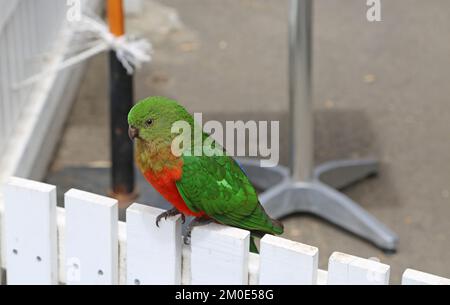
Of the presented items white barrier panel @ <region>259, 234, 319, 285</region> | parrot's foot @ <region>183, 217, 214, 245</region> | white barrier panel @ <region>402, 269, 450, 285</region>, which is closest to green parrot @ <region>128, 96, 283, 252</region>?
parrot's foot @ <region>183, 217, 214, 245</region>

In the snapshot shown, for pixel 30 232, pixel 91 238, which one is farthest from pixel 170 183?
pixel 30 232

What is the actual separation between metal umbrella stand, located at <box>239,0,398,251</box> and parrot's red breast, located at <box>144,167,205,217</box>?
1856 millimetres

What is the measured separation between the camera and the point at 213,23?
251 inches

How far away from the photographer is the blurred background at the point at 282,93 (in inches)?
164

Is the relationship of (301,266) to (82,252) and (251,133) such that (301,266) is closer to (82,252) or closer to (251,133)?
(82,252)

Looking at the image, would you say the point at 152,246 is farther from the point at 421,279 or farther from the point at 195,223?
the point at 421,279

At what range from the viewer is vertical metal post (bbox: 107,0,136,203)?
3912mm

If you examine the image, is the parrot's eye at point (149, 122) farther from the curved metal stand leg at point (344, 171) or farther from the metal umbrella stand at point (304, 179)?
the curved metal stand leg at point (344, 171)

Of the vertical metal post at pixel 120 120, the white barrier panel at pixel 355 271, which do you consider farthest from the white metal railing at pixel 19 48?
the white barrier panel at pixel 355 271

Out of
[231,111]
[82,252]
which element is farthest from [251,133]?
[82,252]

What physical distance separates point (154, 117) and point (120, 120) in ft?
6.63

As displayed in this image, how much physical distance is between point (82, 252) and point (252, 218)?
1.47 ft

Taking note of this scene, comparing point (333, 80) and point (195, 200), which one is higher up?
point (333, 80)

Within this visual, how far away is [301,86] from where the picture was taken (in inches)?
162
